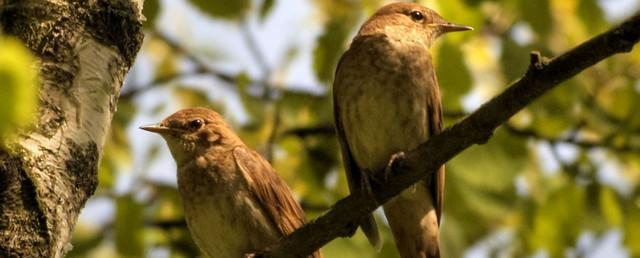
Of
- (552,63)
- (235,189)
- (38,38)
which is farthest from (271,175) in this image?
(552,63)

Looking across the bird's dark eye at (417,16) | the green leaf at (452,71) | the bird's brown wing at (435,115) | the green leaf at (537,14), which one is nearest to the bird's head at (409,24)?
the bird's dark eye at (417,16)

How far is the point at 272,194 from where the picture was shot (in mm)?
4516

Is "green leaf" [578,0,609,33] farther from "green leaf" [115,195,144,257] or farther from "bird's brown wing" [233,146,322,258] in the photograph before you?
"green leaf" [115,195,144,257]

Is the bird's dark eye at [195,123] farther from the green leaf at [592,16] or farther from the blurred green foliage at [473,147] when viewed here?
the green leaf at [592,16]

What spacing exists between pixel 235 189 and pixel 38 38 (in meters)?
1.73

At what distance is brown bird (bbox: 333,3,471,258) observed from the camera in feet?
14.8

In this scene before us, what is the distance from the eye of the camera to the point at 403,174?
10.4ft

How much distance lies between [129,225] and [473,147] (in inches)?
76.5

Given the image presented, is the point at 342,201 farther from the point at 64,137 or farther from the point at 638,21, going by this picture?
the point at 638,21

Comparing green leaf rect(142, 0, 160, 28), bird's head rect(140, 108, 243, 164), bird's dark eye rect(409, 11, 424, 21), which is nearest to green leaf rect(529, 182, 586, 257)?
bird's dark eye rect(409, 11, 424, 21)

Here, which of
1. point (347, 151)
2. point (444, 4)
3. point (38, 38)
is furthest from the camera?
point (444, 4)

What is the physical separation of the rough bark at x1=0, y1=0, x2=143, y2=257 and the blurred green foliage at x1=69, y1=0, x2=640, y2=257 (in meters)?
1.73

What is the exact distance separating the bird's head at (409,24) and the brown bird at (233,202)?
99cm

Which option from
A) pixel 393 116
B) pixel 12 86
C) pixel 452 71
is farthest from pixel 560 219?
pixel 12 86
